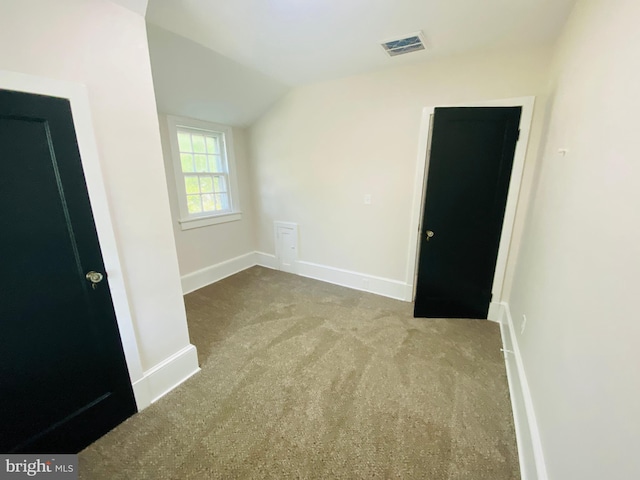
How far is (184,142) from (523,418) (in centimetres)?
403

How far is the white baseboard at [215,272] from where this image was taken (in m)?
3.27

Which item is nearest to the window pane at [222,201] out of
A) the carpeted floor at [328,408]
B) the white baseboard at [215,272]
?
the white baseboard at [215,272]

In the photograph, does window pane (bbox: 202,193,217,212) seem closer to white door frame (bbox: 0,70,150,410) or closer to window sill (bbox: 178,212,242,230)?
window sill (bbox: 178,212,242,230)

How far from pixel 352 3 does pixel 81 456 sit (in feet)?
10.1

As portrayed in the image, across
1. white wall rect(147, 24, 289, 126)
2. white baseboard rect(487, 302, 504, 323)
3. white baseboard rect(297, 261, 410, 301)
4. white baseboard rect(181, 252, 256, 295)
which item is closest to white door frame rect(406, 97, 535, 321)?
white baseboard rect(487, 302, 504, 323)

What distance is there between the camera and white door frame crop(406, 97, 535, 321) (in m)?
2.18

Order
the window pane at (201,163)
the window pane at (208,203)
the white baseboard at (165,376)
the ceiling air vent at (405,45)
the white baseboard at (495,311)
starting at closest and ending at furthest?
the white baseboard at (165,376) → the ceiling air vent at (405,45) → the white baseboard at (495,311) → the window pane at (201,163) → the window pane at (208,203)

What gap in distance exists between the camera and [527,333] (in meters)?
1.68

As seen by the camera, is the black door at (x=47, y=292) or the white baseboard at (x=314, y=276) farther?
the white baseboard at (x=314, y=276)

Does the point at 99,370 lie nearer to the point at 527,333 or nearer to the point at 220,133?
the point at 527,333

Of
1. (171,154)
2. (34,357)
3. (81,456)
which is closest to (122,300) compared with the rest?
(34,357)

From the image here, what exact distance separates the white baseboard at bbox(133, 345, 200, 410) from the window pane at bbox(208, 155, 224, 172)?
2528 mm

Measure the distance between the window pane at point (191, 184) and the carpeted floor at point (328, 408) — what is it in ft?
5.59

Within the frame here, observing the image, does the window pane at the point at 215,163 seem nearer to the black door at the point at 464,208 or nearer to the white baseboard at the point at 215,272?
the white baseboard at the point at 215,272
